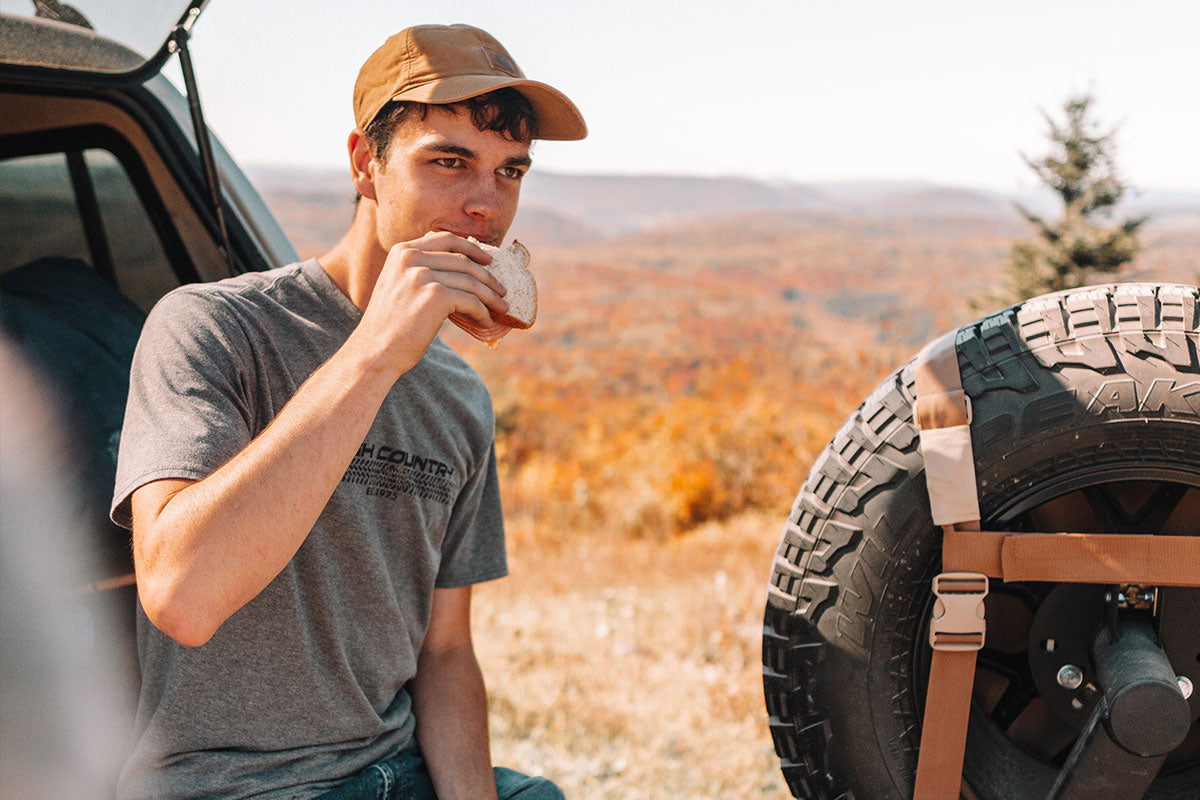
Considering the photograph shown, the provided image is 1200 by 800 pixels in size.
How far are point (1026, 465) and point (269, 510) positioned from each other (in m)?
1.09

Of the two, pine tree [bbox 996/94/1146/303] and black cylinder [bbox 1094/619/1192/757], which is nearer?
black cylinder [bbox 1094/619/1192/757]

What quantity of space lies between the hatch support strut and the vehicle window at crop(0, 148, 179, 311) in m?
0.28

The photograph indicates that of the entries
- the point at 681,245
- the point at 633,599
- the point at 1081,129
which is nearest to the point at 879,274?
the point at 681,245

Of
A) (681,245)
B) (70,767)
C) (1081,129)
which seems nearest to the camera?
(70,767)

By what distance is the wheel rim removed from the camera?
150 centimetres

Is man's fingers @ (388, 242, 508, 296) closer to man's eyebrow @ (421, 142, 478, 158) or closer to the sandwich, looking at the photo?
→ the sandwich

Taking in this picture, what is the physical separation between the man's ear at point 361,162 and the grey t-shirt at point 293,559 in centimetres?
20

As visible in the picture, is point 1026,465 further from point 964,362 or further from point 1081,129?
point 1081,129

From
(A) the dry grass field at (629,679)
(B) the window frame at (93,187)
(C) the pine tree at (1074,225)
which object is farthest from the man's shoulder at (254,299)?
Answer: (C) the pine tree at (1074,225)

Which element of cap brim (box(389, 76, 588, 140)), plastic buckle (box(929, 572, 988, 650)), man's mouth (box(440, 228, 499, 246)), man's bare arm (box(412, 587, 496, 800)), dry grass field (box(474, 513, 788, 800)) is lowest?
dry grass field (box(474, 513, 788, 800))

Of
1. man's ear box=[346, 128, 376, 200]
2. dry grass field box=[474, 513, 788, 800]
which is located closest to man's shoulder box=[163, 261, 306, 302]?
man's ear box=[346, 128, 376, 200]

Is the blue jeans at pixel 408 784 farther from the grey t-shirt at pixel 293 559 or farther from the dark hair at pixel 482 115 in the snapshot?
the dark hair at pixel 482 115

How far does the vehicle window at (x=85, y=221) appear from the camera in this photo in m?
2.49

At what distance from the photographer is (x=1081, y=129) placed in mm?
25656
